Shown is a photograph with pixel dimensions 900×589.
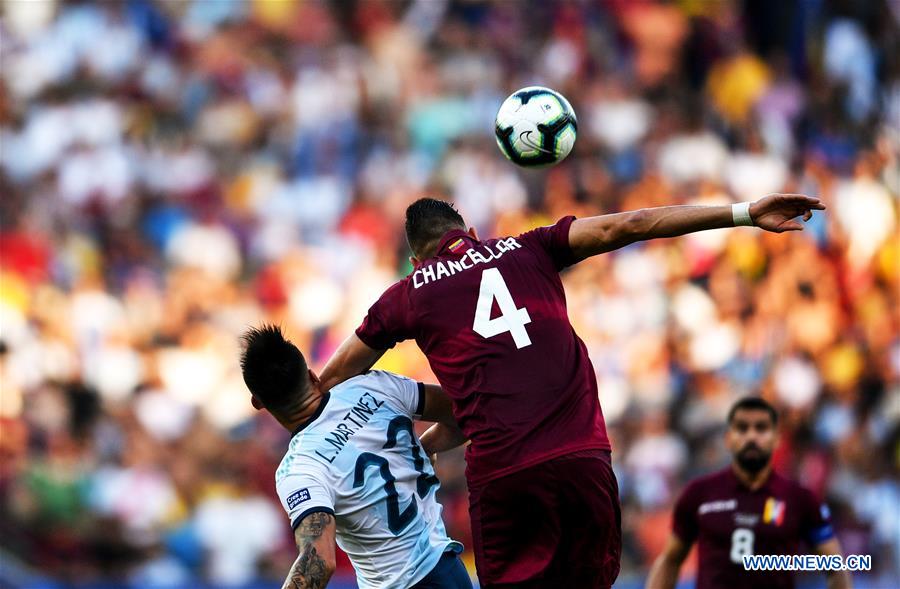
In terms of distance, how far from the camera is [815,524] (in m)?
8.16

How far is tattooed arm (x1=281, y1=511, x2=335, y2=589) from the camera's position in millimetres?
5438

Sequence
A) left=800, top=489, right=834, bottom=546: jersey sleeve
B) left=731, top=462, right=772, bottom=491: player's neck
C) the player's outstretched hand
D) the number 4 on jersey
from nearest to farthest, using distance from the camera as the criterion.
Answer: the player's outstretched hand
the number 4 on jersey
left=800, top=489, right=834, bottom=546: jersey sleeve
left=731, top=462, right=772, bottom=491: player's neck

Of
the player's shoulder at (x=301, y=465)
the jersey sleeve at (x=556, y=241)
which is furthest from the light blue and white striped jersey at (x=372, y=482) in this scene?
the jersey sleeve at (x=556, y=241)

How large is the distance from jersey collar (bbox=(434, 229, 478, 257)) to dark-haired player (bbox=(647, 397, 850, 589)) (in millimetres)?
2985

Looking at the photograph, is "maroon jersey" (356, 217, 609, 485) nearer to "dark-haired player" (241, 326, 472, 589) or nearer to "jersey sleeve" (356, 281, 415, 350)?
"jersey sleeve" (356, 281, 415, 350)

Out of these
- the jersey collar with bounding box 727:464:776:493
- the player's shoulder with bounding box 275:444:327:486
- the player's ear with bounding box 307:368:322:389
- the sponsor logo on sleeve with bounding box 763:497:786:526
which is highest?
the player's ear with bounding box 307:368:322:389

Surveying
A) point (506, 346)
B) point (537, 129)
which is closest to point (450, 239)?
point (506, 346)

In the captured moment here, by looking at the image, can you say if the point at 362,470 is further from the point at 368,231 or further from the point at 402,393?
the point at 368,231

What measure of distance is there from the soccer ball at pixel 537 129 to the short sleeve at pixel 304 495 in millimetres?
1868

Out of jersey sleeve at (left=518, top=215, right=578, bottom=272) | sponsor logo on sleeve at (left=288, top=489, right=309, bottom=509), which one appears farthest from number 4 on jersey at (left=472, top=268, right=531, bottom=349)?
sponsor logo on sleeve at (left=288, top=489, right=309, bottom=509)

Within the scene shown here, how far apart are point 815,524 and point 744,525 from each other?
0.40 metres

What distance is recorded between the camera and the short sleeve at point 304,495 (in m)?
5.60

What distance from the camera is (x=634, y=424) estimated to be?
12930mm

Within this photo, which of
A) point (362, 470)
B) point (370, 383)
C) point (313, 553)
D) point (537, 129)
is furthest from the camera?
point (537, 129)
